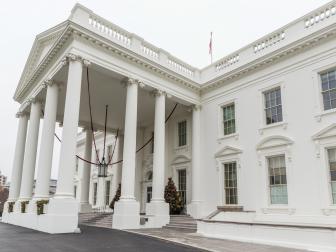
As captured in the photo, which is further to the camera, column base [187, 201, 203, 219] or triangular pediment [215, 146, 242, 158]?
column base [187, 201, 203, 219]

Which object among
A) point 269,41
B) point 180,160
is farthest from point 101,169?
point 269,41

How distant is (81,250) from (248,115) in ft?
37.9

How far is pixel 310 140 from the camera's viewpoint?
13820mm

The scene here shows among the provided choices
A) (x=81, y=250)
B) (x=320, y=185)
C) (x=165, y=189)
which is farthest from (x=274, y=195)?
(x=81, y=250)

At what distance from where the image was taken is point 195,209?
17.6 metres

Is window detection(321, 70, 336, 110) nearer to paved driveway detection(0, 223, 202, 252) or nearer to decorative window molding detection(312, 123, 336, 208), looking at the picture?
decorative window molding detection(312, 123, 336, 208)

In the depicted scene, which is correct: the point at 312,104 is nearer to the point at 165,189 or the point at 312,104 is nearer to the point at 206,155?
the point at 206,155

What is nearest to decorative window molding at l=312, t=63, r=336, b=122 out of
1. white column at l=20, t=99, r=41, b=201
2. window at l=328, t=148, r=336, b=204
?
window at l=328, t=148, r=336, b=204

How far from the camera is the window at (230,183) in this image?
16.8 metres

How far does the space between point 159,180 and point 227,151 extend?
414 centimetres

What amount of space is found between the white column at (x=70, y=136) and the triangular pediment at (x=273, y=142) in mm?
8920

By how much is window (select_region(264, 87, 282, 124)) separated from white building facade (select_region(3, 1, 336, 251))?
6 cm

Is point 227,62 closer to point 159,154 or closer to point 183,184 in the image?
point 159,154

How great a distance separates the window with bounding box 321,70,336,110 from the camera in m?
13.6
